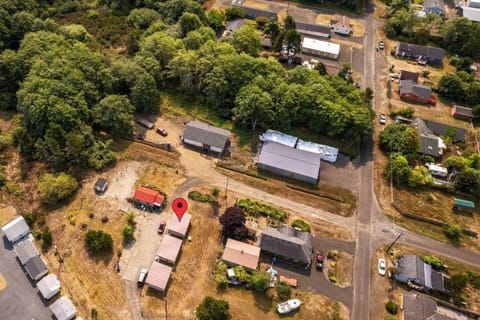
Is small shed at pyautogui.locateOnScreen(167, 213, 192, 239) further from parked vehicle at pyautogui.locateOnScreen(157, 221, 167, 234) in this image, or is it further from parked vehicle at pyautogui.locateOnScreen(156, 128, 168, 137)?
parked vehicle at pyautogui.locateOnScreen(156, 128, 168, 137)

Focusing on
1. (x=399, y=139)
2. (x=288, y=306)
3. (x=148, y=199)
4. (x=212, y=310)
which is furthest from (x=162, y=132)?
(x=399, y=139)

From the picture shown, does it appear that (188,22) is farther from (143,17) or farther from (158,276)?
(158,276)

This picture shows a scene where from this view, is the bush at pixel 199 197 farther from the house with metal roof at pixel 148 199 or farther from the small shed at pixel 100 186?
the small shed at pixel 100 186

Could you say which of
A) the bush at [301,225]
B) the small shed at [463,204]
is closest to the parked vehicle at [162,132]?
the bush at [301,225]

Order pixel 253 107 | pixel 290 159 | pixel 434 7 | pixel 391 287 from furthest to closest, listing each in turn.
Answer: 1. pixel 434 7
2. pixel 253 107
3. pixel 290 159
4. pixel 391 287

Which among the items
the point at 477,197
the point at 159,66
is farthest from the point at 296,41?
the point at 477,197

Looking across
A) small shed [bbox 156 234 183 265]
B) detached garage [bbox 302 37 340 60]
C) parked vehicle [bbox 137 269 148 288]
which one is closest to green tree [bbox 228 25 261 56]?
detached garage [bbox 302 37 340 60]

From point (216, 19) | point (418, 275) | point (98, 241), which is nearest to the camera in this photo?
point (98, 241)
